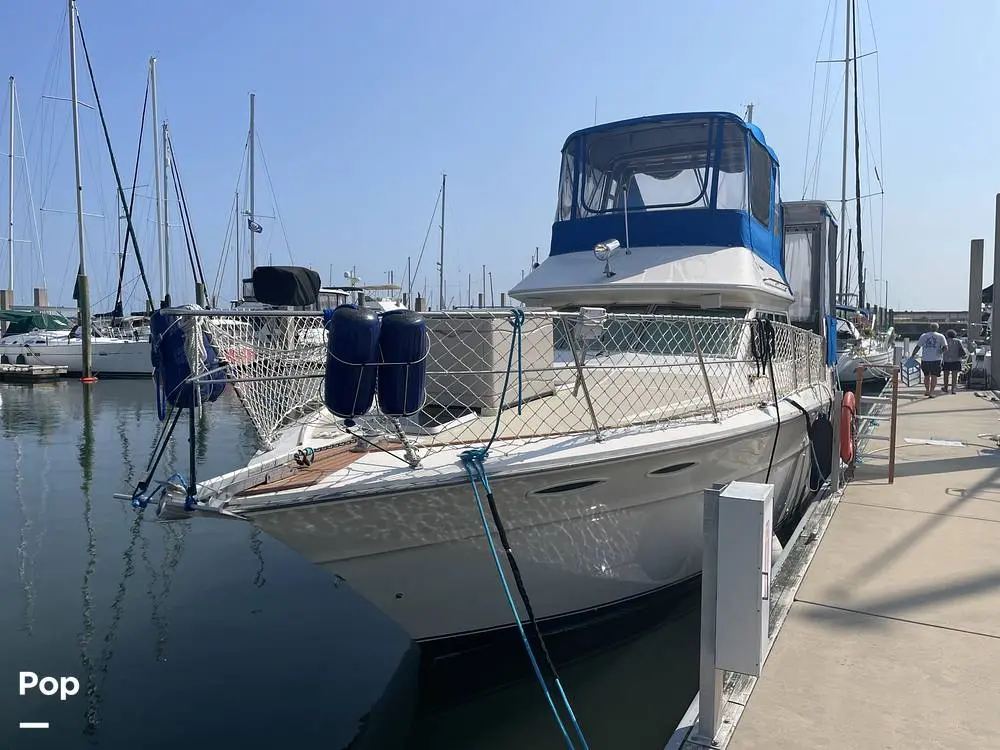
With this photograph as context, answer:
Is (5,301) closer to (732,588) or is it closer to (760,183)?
(760,183)

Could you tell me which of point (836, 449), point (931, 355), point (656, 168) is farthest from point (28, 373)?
point (931, 355)

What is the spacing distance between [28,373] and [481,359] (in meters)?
24.9

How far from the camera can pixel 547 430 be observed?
14.0 ft

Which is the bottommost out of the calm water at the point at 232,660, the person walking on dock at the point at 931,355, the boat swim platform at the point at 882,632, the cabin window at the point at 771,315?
the calm water at the point at 232,660

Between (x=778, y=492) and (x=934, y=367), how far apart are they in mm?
9795

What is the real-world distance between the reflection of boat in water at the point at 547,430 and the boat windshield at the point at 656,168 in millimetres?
34

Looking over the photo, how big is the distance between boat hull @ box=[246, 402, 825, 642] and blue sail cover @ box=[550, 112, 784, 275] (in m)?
2.17

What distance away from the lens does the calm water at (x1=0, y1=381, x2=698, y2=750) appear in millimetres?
4086

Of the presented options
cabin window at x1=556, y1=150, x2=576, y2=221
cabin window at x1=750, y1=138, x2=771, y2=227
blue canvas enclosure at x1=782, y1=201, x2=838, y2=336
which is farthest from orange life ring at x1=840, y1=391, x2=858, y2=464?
cabin window at x1=556, y1=150, x2=576, y2=221

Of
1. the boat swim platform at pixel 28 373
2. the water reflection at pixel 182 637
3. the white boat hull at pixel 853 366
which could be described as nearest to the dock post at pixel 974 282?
the white boat hull at pixel 853 366

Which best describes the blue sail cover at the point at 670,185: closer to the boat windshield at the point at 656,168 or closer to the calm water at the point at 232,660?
the boat windshield at the point at 656,168

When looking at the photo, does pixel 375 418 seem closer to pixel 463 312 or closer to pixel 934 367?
pixel 463 312

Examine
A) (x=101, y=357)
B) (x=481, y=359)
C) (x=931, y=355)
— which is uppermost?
(x=481, y=359)

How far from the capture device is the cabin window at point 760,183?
6730 mm
